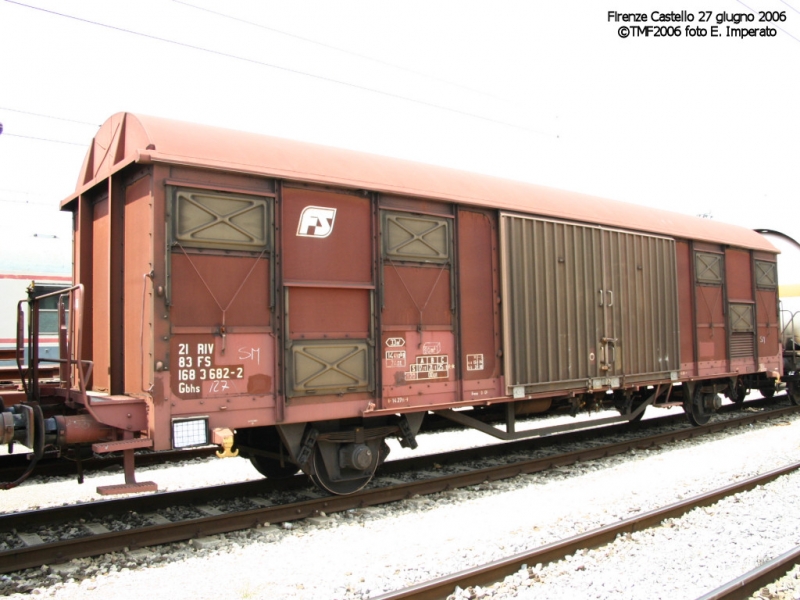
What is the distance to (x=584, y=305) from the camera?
31.2ft

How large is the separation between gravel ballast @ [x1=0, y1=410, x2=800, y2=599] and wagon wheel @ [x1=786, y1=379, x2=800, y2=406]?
30.1 feet

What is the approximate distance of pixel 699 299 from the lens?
12.0 m

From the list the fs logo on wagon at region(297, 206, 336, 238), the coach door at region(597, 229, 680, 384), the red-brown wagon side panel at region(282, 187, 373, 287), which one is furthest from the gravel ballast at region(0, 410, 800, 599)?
the fs logo on wagon at region(297, 206, 336, 238)

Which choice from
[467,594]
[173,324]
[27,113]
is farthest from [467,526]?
[27,113]

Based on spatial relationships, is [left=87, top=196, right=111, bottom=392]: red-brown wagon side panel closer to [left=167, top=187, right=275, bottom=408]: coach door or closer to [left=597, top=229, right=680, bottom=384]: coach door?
[left=167, top=187, right=275, bottom=408]: coach door

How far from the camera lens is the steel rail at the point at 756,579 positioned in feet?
15.0

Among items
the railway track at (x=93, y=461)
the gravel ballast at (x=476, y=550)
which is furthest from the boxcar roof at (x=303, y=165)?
the gravel ballast at (x=476, y=550)

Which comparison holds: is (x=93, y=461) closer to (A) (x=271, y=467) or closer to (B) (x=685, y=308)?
(A) (x=271, y=467)

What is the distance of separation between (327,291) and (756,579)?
14.7 feet

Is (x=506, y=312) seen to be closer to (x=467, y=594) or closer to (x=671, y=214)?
(x=467, y=594)

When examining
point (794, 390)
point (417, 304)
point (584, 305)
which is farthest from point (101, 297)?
point (794, 390)

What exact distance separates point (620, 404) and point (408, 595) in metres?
7.58

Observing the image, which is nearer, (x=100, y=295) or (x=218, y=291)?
(x=218, y=291)

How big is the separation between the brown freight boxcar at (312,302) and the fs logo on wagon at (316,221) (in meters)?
0.01
